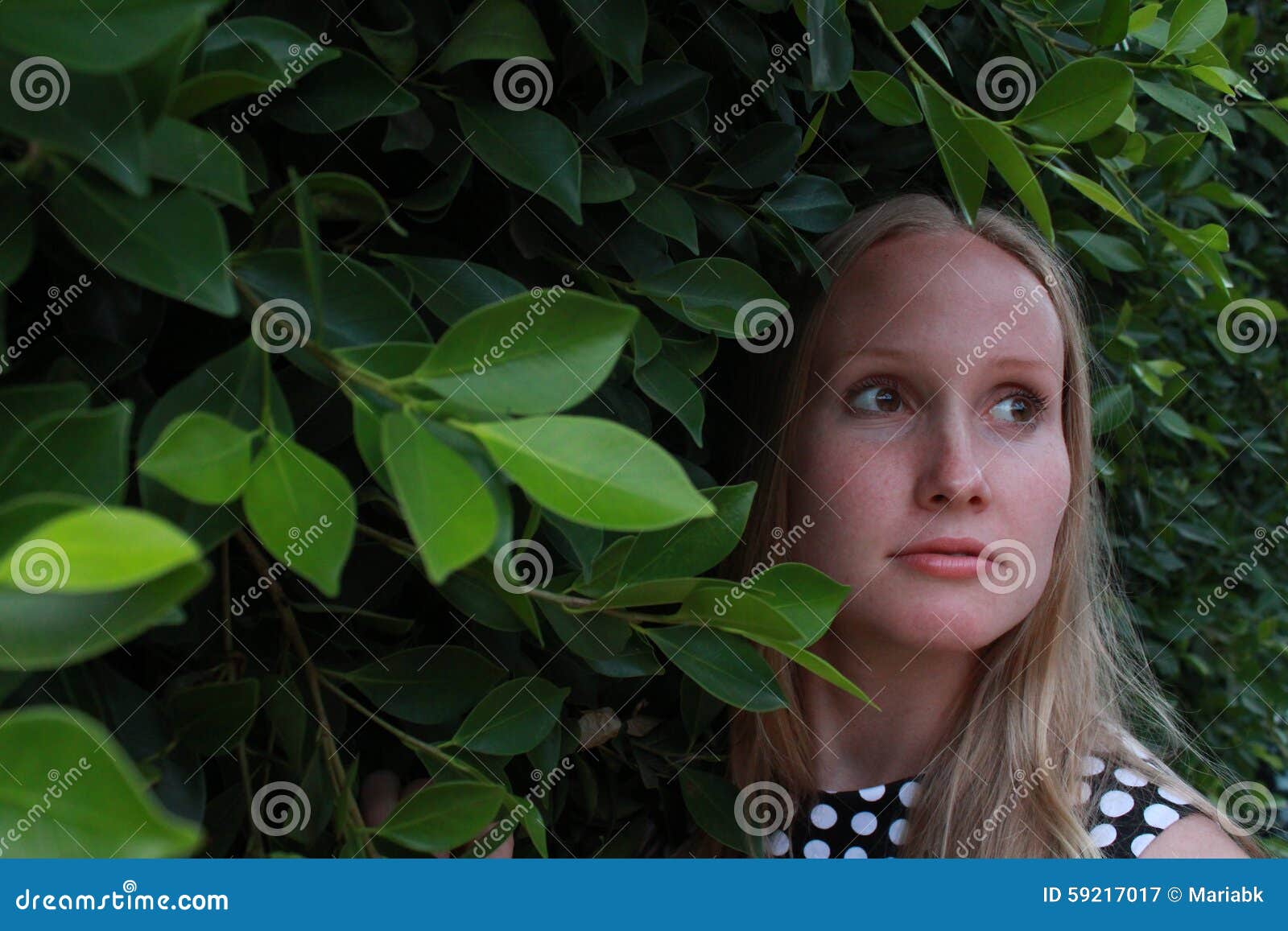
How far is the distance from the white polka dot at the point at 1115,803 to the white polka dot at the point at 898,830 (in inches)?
7.2

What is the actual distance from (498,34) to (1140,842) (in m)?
0.86

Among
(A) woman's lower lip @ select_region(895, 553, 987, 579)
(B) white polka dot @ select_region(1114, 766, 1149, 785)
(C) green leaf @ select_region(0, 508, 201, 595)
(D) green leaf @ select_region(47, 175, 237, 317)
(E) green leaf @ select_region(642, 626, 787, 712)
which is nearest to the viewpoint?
(C) green leaf @ select_region(0, 508, 201, 595)

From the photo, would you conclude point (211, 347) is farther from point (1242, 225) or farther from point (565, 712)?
point (1242, 225)

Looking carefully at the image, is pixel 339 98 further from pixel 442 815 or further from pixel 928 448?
pixel 928 448

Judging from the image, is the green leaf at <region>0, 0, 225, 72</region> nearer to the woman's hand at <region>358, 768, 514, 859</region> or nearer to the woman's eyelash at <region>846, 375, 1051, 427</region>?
the woman's hand at <region>358, 768, 514, 859</region>

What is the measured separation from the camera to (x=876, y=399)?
99 centimetres

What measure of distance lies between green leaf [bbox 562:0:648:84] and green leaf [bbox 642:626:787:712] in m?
0.30

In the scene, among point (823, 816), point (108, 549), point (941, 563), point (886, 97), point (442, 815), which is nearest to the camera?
point (108, 549)

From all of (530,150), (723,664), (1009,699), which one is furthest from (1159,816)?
(530,150)

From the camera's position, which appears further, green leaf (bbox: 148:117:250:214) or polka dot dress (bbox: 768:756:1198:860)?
polka dot dress (bbox: 768:756:1198:860)

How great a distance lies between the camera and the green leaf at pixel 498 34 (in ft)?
1.77

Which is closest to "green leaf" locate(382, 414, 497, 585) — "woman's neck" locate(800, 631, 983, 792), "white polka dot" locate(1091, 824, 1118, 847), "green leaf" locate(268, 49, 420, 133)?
"green leaf" locate(268, 49, 420, 133)

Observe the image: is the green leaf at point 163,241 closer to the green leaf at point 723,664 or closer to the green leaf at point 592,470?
the green leaf at point 592,470

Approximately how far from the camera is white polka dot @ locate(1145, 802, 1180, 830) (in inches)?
38.4
